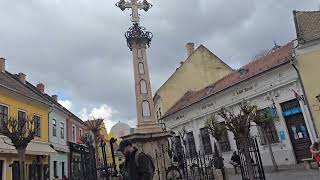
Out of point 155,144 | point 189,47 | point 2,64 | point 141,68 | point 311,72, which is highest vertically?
point 189,47

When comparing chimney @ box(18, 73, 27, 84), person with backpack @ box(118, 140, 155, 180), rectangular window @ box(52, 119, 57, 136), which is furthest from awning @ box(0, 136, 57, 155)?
person with backpack @ box(118, 140, 155, 180)

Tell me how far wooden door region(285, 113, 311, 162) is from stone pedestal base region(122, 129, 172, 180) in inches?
352

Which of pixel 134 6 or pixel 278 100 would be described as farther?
pixel 278 100

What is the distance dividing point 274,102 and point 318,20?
5.51 metres

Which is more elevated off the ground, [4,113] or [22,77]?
[22,77]

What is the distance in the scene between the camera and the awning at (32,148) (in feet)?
57.8

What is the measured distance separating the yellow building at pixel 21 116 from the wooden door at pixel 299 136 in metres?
13.3

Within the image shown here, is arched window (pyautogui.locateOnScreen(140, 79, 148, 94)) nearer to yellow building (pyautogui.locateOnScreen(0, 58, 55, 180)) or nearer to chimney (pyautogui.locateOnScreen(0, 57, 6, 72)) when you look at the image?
yellow building (pyautogui.locateOnScreen(0, 58, 55, 180))

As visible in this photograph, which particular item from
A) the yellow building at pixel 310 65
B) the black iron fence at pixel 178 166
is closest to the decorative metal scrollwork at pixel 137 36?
the black iron fence at pixel 178 166

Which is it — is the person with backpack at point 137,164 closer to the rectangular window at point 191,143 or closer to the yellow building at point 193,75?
the rectangular window at point 191,143

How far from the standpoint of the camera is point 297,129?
1709cm

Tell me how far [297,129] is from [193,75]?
1549 cm

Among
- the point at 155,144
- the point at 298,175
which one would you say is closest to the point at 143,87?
the point at 155,144

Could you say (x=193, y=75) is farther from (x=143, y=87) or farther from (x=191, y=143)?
(x=143, y=87)
